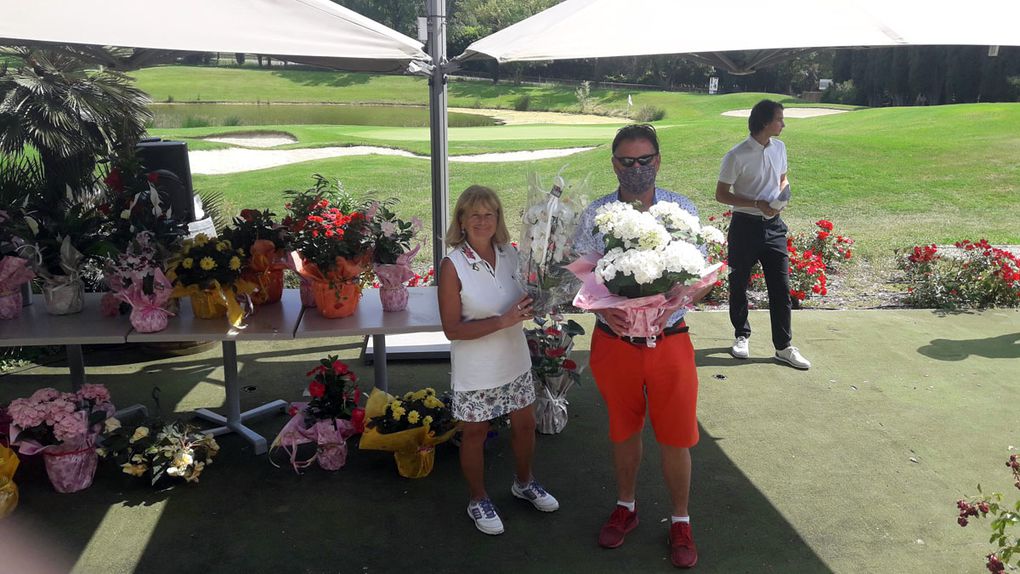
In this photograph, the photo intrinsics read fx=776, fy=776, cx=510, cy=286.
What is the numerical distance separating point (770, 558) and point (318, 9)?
329cm

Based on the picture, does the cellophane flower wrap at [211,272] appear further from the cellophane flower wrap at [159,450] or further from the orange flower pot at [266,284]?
the cellophane flower wrap at [159,450]

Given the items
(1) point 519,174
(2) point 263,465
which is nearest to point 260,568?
(2) point 263,465

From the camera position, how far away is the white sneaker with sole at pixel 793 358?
216 inches

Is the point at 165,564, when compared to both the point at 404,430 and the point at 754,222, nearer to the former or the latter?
the point at 404,430

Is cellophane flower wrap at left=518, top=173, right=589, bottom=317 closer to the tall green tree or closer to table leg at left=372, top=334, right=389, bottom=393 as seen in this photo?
table leg at left=372, top=334, right=389, bottom=393

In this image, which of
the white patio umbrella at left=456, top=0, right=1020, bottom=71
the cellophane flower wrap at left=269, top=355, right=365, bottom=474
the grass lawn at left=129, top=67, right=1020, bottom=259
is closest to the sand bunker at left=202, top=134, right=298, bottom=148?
the grass lawn at left=129, top=67, right=1020, bottom=259

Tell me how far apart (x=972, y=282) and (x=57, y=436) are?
7.28m

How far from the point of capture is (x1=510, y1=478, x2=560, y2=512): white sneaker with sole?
12.0 ft

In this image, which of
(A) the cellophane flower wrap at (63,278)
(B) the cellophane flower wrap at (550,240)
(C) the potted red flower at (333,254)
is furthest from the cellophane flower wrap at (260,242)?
(B) the cellophane flower wrap at (550,240)

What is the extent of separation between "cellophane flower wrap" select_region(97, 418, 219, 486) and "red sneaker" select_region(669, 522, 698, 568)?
234cm

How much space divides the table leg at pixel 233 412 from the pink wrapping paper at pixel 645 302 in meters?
2.26

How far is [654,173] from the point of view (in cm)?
315

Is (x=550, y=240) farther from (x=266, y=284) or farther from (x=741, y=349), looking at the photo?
(x=741, y=349)

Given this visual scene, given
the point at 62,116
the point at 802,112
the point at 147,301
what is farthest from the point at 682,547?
the point at 802,112
